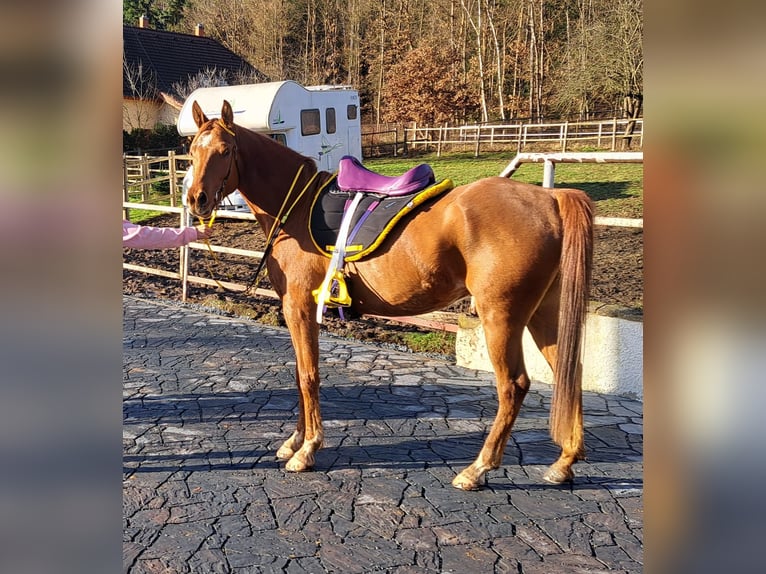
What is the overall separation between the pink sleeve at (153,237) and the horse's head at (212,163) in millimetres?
284

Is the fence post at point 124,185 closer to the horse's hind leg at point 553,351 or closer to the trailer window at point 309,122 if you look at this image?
the horse's hind leg at point 553,351

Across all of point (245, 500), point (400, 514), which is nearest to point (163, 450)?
point (245, 500)

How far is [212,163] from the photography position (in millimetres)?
3826

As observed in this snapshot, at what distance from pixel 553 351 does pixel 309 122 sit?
14477 millimetres

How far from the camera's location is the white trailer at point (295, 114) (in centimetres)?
1577

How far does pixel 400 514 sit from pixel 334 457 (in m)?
0.82

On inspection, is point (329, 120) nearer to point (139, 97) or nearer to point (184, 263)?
point (139, 97)

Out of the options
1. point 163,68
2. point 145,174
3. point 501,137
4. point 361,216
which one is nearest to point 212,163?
point 361,216

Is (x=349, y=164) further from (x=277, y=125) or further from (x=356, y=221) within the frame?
(x=277, y=125)

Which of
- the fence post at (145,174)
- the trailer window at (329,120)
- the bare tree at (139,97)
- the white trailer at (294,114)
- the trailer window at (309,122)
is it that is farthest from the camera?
the bare tree at (139,97)

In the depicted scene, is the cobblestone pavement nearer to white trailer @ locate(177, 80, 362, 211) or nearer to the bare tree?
white trailer @ locate(177, 80, 362, 211)

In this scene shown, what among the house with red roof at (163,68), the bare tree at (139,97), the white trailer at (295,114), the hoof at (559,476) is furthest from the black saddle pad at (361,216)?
the bare tree at (139,97)
